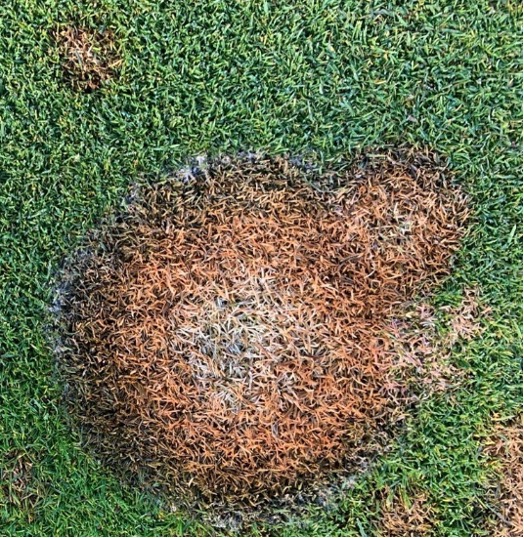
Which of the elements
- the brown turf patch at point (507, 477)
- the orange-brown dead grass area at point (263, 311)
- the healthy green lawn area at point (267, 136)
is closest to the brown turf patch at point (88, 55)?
the healthy green lawn area at point (267, 136)

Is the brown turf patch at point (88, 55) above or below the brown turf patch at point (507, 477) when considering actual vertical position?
above

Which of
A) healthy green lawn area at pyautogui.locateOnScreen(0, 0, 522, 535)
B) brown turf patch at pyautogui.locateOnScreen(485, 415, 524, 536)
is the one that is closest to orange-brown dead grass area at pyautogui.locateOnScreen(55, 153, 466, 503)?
healthy green lawn area at pyautogui.locateOnScreen(0, 0, 522, 535)

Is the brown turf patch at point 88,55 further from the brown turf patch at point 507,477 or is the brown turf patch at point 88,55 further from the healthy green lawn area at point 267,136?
the brown turf patch at point 507,477

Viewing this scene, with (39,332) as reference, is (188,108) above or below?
above

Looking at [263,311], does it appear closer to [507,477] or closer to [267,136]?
[267,136]

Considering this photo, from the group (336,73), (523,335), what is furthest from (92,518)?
(336,73)

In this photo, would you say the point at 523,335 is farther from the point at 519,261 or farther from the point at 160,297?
the point at 160,297
